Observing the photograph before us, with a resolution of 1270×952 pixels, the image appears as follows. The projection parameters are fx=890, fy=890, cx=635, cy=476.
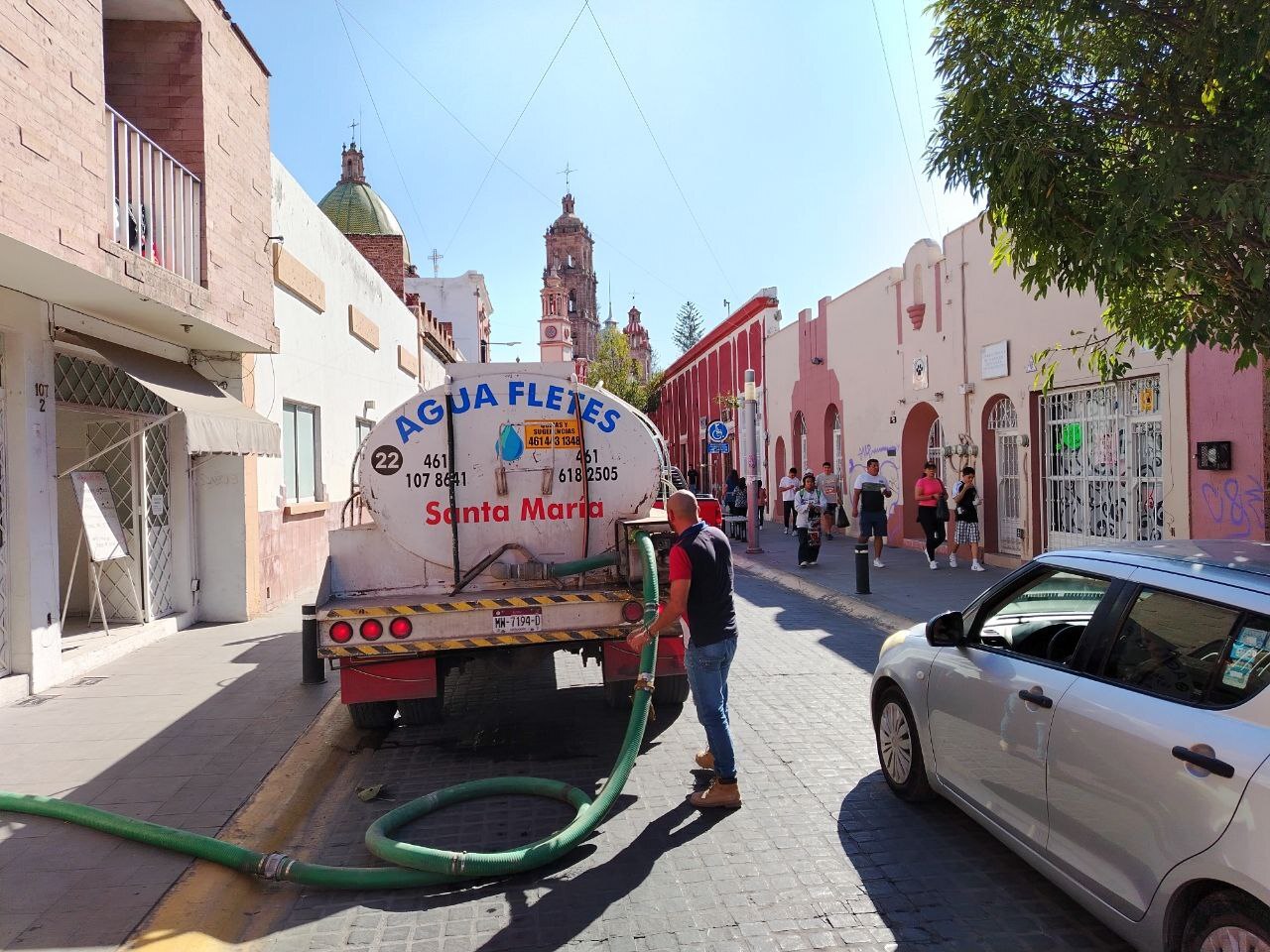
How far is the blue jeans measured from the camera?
4715mm

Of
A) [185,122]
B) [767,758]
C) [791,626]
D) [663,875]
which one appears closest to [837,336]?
[791,626]

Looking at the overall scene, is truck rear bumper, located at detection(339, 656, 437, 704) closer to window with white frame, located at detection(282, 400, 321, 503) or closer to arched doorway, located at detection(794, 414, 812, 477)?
window with white frame, located at detection(282, 400, 321, 503)

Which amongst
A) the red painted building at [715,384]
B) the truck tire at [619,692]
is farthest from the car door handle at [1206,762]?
the red painted building at [715,384]

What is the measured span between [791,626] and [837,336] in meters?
13.1

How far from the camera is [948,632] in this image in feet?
13.7

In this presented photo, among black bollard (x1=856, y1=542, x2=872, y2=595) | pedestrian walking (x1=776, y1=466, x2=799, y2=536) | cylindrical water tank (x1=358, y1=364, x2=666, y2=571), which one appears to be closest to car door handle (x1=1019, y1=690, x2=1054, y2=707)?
cylindrical water tank (x1=358, y1=364, x2=666, y2=571)

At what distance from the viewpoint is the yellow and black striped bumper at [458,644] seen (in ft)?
17.7

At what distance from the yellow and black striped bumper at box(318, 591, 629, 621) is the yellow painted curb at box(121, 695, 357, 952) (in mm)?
979

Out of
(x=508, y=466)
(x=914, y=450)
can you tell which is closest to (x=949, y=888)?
(x=508, y=466)

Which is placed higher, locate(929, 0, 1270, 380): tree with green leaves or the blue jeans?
locate(929, 0, 1270, 380): tree with green leaves

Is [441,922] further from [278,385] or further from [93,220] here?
[278,385]

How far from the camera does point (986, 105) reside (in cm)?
579

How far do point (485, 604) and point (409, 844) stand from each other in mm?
1702

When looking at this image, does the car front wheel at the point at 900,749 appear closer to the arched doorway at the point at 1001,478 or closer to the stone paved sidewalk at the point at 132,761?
the stone paved sidewalk at the point at 132,761
